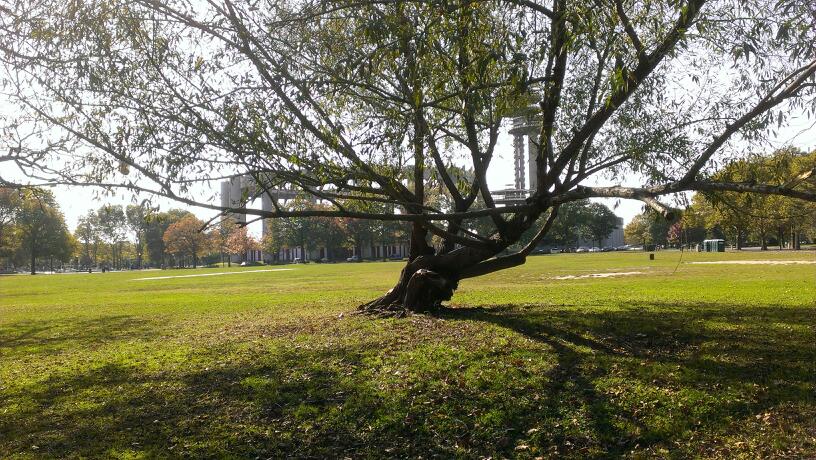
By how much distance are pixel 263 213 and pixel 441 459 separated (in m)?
4.65

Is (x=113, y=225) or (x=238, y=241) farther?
(x=113, y=225)

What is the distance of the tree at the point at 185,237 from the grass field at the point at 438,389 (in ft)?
297

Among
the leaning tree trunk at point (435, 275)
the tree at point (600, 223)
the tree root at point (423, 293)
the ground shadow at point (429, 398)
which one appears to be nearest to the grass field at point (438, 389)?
the ground shadow at point (429, 398)

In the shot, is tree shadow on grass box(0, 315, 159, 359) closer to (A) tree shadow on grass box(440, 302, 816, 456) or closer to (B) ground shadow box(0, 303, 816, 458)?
(B) ground shadow box(0, 303, 816, 458)

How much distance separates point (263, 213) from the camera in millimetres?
8672

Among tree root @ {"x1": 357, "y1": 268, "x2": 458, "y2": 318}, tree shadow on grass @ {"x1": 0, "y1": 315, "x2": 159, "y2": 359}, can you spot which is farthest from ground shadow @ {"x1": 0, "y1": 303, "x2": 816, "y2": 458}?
tree shadow on grass @ {"x1": 0, "y1": 315, "x2": 159, "y2": 359}

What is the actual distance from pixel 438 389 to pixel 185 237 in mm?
99465

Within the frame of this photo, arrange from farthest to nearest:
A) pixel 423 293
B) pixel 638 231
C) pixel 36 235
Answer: pixel 638 231, pixel 36 235, pixel 423 293

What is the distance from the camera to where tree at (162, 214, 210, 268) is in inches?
3878

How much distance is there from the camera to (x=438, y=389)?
7.45 meters

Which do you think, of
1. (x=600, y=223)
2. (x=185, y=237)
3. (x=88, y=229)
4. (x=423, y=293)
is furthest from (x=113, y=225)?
(x=423, y=293)

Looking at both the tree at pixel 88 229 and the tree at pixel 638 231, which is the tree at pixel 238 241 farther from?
the tree at pixel 638 231

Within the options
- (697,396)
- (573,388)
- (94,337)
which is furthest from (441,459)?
(94,337)

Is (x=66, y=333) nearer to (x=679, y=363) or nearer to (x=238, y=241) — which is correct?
(x=679, y=363)
